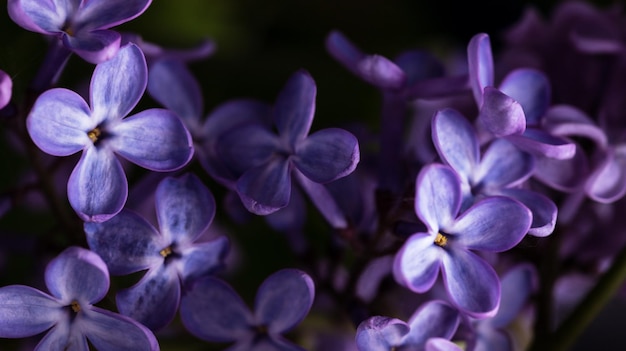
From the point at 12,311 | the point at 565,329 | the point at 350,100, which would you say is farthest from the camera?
the point at 350,100

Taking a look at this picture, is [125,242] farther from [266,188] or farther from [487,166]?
[487,166]

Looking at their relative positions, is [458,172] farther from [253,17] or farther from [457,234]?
[253,17]

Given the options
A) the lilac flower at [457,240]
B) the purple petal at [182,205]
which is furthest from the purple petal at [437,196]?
the purple petal at [182,205]

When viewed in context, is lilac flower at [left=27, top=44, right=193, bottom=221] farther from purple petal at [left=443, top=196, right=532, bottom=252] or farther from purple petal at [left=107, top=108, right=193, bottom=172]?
purple petal at [left=443, top=196, right=532, bottom=252]

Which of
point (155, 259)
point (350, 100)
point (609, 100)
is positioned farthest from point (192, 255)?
point (350, 100)

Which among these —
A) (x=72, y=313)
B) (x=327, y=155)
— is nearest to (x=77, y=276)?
(x=72, y=313)

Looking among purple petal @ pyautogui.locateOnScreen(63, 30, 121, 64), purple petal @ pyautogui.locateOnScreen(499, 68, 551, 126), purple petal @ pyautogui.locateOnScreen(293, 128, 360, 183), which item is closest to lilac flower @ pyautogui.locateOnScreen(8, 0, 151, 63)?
purple petal @ pyautogui.locateOnScreen(63, 30, 121, 64)

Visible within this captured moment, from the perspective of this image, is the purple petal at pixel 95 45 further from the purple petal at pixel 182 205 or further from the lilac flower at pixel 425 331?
the lilac flower at pixel 425 331

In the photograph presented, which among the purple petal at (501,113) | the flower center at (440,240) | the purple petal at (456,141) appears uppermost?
the purple petal at (501,113)
